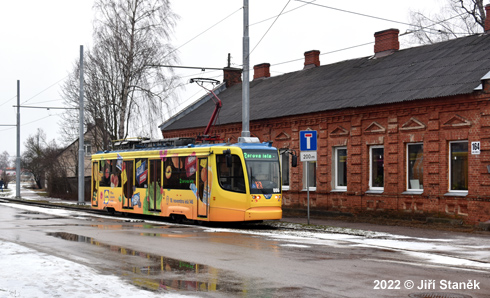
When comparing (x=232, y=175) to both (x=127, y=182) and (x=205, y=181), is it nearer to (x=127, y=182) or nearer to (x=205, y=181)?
(x=205, y=181)

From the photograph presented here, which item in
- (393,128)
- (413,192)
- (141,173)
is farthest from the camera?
(141,173)

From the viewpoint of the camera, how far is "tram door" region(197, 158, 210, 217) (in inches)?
820

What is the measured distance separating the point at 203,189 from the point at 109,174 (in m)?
8.69

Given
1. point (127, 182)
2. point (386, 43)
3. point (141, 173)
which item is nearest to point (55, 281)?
point (141, 173)

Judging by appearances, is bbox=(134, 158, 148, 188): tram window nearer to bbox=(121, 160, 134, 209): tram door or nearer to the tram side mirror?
bbox=(121, 160, 134, 209): tram door

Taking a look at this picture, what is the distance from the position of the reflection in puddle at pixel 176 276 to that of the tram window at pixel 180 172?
9358mm

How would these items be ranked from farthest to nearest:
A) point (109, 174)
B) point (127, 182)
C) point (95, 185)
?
1. point (95, 185)
2. point (109, 174)
3. point (127, 182)

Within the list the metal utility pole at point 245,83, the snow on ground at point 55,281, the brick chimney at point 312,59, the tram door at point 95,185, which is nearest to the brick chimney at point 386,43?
the brick chimney at point 312,59

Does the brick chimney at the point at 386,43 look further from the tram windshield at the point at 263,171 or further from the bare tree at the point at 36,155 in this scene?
the bare tree at the point at 36,155

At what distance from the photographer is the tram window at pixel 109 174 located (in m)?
27.5

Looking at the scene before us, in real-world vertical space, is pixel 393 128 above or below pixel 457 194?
above

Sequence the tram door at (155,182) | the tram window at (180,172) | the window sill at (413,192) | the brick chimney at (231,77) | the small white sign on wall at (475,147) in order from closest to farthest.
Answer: the small white sign on wall at (475,147) < the tram window at (180,172) < the window sill at (413,192) < the tram door at (155,182) < the brick chimney at (231,77)

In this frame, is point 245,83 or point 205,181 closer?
point 205,181

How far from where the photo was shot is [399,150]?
920 inches
